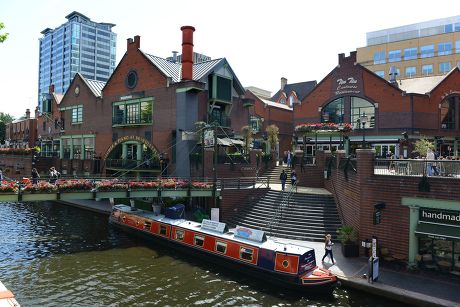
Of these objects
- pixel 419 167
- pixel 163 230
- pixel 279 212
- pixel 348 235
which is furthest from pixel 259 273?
pixel 419 167

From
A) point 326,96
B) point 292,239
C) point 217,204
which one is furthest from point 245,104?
point 292,239

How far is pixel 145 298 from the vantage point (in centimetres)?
1562

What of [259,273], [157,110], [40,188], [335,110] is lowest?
[259,273]

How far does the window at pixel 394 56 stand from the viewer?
212 ft

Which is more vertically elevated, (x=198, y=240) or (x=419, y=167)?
(x=419, y=167)

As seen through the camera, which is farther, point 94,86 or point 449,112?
point 94,86

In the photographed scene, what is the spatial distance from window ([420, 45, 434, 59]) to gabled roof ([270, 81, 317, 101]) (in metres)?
19.6

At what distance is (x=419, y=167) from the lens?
58.6ft

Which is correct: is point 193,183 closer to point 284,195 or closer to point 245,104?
point 284,195

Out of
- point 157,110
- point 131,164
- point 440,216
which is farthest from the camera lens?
point 131,164

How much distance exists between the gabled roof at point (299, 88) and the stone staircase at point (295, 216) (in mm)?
36482

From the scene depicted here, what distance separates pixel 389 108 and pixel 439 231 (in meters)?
24.1

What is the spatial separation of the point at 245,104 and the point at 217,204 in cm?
1638

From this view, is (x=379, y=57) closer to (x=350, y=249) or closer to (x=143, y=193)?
(x=350, y=249)
